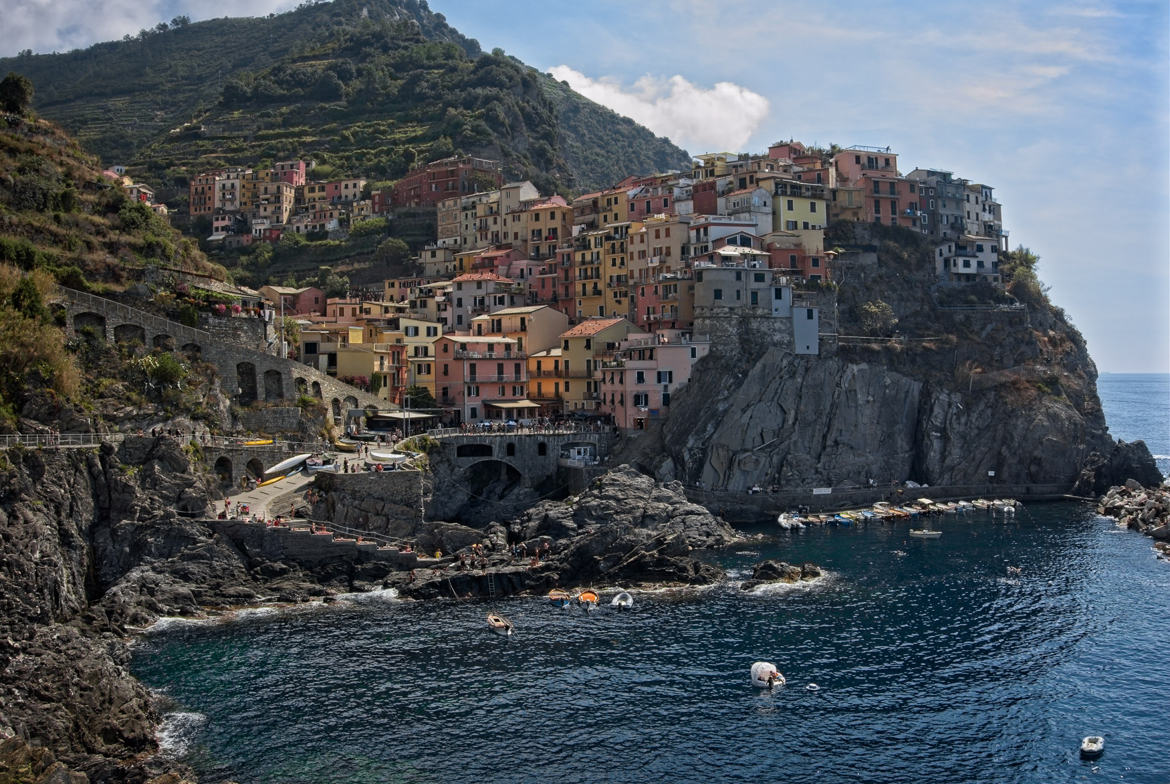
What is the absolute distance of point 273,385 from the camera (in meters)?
71.9

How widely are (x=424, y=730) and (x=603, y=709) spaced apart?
7.16 m

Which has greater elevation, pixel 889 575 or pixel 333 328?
pixel 333 328

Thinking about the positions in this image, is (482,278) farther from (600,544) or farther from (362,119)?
(362,119)

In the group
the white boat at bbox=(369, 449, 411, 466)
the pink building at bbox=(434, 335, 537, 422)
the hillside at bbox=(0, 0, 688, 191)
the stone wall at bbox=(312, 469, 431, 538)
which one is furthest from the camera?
the hillside at bbox=(0, 0, 688, 191)

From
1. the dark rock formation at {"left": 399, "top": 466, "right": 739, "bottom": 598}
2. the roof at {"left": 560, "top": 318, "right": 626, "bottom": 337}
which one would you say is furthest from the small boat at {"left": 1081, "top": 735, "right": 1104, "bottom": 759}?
the roof at {"left": 560, "top": 318, "right": 626, "bottom": 337}

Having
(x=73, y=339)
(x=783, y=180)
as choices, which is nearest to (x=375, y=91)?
(x=783, y=180)

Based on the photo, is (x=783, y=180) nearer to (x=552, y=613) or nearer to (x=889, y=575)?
(x=889, y=575)

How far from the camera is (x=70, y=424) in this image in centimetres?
5603

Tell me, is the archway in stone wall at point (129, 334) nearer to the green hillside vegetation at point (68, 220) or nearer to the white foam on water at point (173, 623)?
the green hillside vegetation at point (68, 220)

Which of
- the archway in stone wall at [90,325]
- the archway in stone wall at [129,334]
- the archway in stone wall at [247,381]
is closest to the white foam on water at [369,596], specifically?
the archway in stone wall at [247,381]

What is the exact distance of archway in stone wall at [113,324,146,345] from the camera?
6519cm

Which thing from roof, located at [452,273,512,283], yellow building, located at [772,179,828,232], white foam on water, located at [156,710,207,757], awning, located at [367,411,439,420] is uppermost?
yellow building, located at [772,179,828,232]

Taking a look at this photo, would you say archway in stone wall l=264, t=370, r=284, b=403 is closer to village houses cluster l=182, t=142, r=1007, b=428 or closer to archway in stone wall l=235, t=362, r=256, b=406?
archway in stone wall l=235, t=362, r=256, b=406

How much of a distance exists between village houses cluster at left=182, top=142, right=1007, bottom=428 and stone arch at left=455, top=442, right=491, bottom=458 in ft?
26.4
